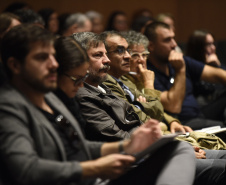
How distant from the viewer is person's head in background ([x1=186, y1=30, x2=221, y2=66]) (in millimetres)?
3914

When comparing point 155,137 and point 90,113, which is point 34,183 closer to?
point 155,137

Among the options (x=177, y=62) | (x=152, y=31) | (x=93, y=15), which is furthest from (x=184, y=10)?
(x=177, y=62)

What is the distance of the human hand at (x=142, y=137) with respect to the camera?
1507 millimetres

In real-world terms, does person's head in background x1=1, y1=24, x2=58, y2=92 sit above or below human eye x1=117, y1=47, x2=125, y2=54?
above

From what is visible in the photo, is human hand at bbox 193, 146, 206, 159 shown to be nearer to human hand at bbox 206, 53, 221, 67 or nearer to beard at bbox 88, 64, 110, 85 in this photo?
beard at bbox 88, 64, 110, 85

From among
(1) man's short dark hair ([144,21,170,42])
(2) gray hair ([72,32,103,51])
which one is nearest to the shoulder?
(2) gray hair ([72,32,103,51])

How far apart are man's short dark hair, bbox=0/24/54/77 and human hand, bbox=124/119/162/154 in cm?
45

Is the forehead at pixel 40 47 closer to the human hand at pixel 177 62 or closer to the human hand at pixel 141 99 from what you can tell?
the human hand at pixel 141 99

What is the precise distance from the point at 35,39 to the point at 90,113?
57 cm

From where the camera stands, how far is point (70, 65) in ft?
5.59

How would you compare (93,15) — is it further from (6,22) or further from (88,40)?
(88,40)

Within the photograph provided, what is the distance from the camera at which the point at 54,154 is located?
146cm

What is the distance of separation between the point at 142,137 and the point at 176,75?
1621 millimetres

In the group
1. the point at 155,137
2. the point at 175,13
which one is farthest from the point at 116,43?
the point at 175,13
